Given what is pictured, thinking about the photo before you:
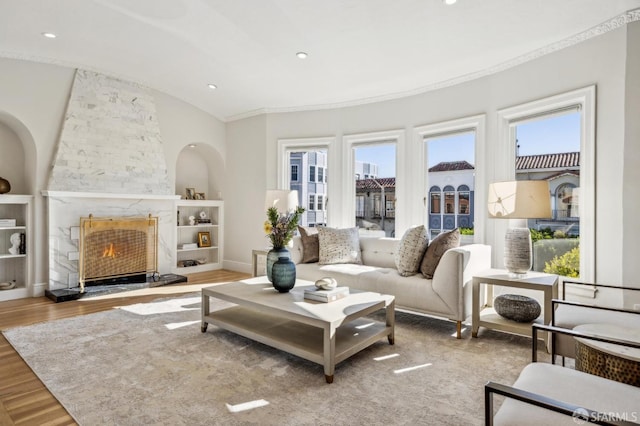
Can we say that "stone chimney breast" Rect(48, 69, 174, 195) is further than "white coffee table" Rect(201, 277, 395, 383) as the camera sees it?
Yes

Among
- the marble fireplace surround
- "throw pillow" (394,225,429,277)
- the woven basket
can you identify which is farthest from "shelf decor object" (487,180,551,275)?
the marble fireplace surround

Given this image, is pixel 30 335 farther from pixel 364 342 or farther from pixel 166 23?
pixel 166 23

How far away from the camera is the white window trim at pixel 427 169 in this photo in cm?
423

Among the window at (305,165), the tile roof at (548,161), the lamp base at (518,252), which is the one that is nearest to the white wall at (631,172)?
the tile roof at (548,161)

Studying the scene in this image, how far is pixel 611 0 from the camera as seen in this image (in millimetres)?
2865

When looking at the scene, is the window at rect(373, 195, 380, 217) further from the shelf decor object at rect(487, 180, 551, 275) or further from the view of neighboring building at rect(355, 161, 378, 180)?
the shelf decor object at rect(487, 180, 551, 275)

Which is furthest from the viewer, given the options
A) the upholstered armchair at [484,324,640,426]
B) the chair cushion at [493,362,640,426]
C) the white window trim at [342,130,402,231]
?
the white window trim at [342,130,402,231]

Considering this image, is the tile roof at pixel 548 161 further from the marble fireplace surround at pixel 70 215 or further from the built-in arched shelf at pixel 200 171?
the marble fireplace surround at pixel 70 215

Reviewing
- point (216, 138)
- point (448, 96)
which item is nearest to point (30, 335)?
point (216, 138)

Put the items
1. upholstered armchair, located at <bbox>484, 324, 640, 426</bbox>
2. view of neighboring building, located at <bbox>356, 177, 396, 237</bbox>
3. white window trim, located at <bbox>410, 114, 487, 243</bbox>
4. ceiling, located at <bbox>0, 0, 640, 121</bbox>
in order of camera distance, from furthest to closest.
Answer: view of neighboring building, located at <bbox>356, 177, 396, 237</bbox>
white window trim, located at <bbox>410, 114, 487, 243</bbox>
ceiling, located at <bbox>0, 0, 640, 121</bbox>
upholstered armchair, located at <bbox>484, 324, 640, 426</bbox>

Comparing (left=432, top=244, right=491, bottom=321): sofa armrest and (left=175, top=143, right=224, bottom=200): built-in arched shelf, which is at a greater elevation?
(left=175, top=143, right=224, bottom=200): built-in arched shelf

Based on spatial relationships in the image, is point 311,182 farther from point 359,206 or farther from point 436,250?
point 436,250

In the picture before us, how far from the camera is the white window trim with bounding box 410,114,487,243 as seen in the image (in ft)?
13.9

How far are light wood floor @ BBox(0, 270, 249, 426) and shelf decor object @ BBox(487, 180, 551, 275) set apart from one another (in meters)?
3.43
